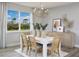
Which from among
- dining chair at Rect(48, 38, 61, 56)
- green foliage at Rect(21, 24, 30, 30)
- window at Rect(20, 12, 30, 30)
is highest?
window at Rect(20, 12, 30, 30)

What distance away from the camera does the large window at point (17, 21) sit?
13.0ft

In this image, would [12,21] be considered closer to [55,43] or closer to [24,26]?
[24,26]

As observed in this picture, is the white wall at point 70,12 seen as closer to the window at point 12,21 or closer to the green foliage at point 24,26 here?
the green foliage at point 24,26

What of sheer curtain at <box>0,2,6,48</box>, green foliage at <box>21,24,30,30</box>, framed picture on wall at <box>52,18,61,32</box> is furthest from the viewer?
framed picture on wall at <box>52,18,61,32</box>

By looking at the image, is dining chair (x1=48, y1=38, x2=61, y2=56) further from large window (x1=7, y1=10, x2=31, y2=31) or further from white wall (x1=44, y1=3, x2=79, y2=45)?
large window (x1=7, y1=10, x2=31, y2=31)

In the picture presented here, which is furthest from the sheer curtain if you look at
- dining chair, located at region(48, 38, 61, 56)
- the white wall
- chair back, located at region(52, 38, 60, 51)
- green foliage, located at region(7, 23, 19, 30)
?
the white wall

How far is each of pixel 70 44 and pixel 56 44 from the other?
4.49 feet

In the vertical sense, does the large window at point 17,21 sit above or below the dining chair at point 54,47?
above

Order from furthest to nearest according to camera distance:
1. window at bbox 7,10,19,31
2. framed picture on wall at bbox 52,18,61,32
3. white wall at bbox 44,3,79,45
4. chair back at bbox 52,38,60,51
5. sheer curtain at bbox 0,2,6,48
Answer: framed picture on wall at bbox 52,18,61,32, white wall at bbox 44,3,79,45, window at bbox 7,10,19,31, sheer curtain at bbox 0,2,6,48, chair back at bbox 52,38,60,51

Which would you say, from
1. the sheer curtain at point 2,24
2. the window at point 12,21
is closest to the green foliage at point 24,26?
the window at point 12,21

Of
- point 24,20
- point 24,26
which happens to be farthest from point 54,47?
point 24,26

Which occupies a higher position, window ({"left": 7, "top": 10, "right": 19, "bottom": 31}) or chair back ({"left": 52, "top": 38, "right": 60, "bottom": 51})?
window ({"left": 7, "top": 10, "right": 19, "bottom": 31})

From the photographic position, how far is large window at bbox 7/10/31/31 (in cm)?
395

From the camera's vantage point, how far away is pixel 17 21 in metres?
Answer: 4.19
